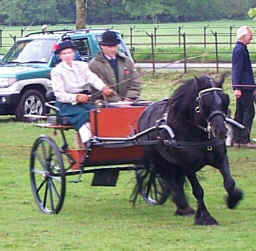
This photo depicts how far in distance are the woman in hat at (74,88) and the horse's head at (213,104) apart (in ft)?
4.58

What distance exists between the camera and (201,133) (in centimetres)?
884

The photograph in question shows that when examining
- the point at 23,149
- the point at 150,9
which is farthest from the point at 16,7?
the point at 23,149

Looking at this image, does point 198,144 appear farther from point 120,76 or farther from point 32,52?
point 32,52

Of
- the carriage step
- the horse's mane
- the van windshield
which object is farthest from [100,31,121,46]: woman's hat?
the van windshield

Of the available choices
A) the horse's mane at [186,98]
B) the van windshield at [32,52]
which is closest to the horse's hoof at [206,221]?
the horse's mane at [186,98]

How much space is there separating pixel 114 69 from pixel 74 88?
61cm

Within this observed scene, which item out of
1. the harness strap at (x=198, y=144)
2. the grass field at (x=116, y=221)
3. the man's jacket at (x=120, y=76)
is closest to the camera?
the grass field at (x=116, y=221)

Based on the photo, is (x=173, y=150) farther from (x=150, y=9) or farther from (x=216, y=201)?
(x=150, y=9)

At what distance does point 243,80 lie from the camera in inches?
570

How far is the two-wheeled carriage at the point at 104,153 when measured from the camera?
945 cm

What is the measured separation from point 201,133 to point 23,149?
6.89 meters

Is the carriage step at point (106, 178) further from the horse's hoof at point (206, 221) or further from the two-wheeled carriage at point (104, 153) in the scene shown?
the horse's hoof at point (206, 221)

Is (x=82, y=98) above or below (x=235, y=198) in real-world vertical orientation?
above

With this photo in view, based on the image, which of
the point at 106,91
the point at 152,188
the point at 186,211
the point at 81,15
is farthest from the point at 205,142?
the point at 81,15
